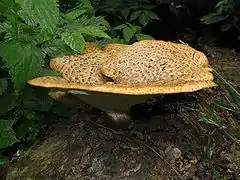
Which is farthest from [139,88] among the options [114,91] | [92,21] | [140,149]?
[92,21]

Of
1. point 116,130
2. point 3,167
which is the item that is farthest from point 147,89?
point 3,167

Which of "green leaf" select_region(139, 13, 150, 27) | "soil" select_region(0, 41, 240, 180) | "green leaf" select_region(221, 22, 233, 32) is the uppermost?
"green leaf" select_region(139, 13, 150, 27)

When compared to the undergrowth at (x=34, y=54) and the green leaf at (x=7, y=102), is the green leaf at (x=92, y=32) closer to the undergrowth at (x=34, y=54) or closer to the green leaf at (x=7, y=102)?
the undergrowth at (x=34, y=54)

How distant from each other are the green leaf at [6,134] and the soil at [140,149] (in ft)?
0.71

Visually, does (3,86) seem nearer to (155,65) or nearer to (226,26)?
(155,65)

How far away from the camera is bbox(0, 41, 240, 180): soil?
8.31ft

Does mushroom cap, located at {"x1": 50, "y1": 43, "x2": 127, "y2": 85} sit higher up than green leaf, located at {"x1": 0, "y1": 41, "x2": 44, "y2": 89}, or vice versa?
green leaf, located at {"x1": 0, "y1": 41, "x2": 44, "y2": 89}

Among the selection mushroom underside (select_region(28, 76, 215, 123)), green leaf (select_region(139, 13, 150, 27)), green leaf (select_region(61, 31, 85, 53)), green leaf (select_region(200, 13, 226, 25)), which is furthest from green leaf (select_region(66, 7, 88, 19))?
green leaf (select_region(200, 13, 226, 25))

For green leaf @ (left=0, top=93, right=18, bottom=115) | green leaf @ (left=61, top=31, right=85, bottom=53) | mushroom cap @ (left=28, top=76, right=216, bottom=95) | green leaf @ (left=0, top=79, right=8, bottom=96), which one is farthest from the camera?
green leaf @ (left=0, top=93, right=18, bottom=115)

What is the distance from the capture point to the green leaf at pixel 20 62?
2.39 m

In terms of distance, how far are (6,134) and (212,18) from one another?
7.55ft

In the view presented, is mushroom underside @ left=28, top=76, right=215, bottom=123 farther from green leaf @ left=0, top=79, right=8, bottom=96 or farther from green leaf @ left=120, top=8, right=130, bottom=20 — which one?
green leaf @ left=120, top=8, right=130, bottom=20

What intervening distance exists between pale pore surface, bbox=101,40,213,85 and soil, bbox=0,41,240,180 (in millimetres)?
390

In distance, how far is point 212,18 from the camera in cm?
418
